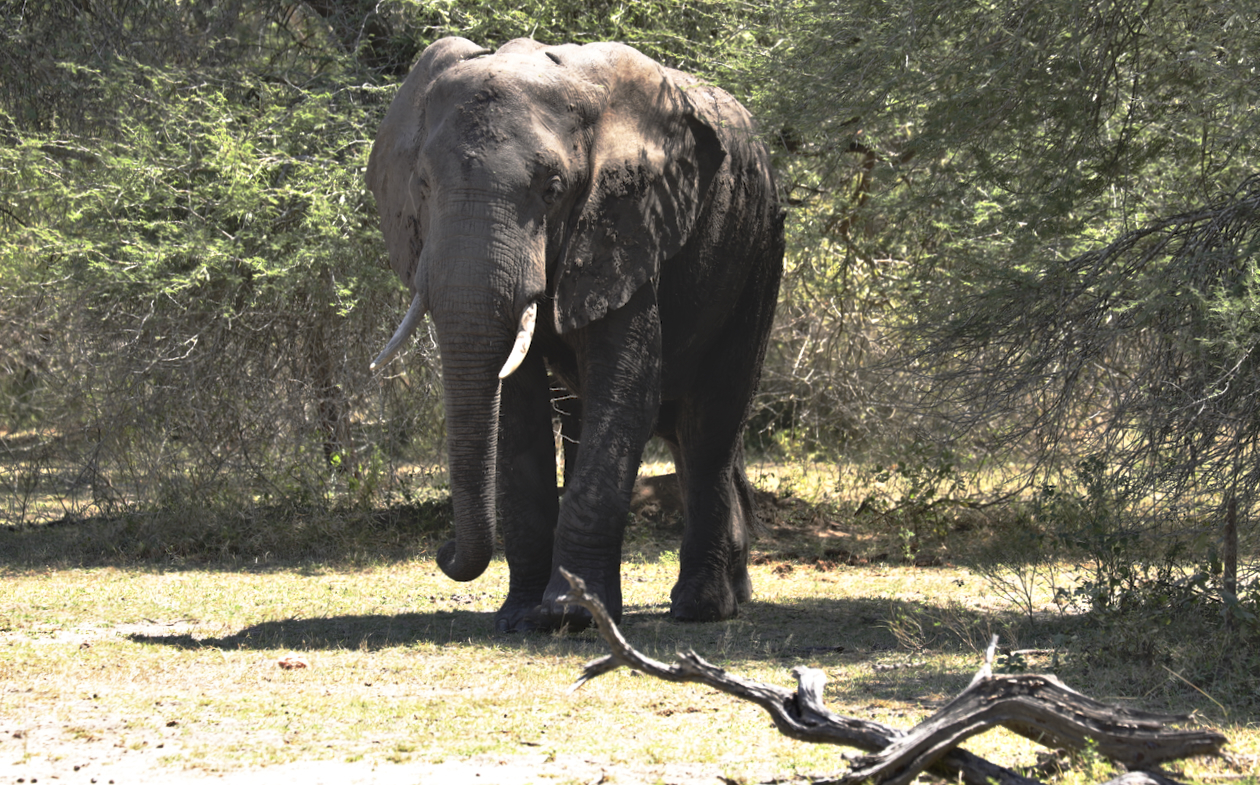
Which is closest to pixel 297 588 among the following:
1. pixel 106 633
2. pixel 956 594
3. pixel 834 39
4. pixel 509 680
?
pixel 106 633

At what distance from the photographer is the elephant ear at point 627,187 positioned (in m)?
7.49

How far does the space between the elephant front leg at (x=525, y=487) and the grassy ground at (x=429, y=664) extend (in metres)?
0.37

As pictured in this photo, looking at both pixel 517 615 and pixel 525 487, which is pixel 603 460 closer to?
pixel 525 487

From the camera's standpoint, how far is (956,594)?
977cm

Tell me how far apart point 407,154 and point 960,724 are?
477 cm

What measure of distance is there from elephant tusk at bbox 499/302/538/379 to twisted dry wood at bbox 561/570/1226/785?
2607 millimetres

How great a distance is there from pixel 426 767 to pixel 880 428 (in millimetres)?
9984

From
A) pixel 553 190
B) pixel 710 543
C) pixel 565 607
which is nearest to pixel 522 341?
pixel 553 190

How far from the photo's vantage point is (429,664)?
6.95 m

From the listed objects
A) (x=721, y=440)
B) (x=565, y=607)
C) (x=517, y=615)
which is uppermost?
(x=721, y=440)

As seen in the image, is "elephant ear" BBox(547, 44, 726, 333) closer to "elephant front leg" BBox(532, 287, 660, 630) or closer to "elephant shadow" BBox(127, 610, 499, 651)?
"elephant front leg" BBox(532, 287, 660, 630)

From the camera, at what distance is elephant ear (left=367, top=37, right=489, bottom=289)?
24.9ft

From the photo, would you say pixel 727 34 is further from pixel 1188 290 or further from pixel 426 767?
pixel 426 767

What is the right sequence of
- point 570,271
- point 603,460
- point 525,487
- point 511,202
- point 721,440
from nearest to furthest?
1. point 511,202
2. point 570,271
3. point 603,460
4. point 525,487
5. point 721,440
